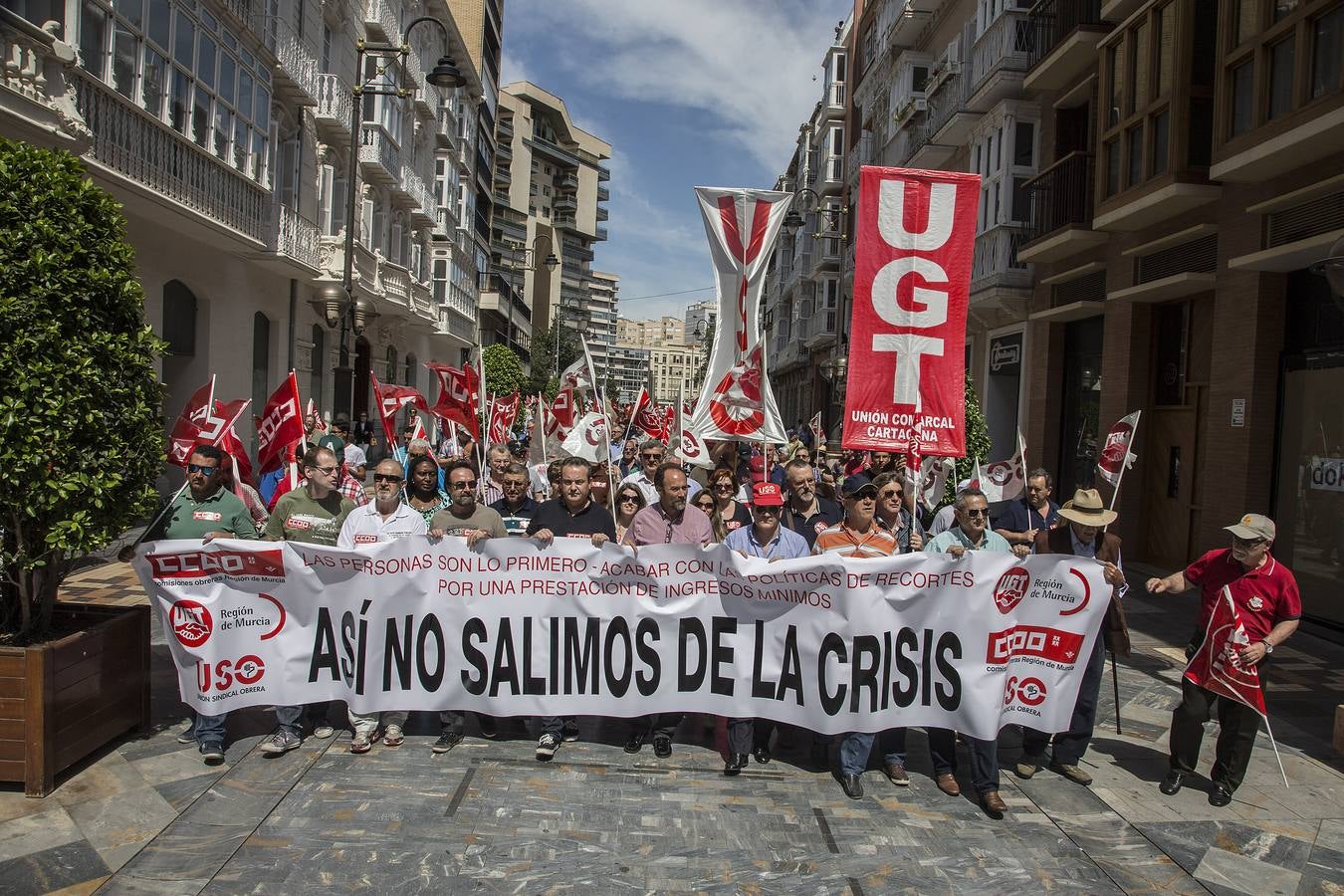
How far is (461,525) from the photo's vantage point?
19.4ft

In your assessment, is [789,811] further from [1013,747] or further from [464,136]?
[464,136]

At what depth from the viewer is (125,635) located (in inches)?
213

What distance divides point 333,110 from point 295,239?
470 centimetres

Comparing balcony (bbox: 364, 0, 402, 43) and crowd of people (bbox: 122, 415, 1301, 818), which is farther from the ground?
balcony (bbox: 364, 0, 402, 43)

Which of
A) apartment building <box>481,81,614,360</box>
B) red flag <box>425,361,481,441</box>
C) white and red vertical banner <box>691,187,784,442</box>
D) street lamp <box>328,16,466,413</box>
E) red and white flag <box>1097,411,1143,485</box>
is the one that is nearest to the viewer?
white and red vertical banner <box>691,187,784,442</box>

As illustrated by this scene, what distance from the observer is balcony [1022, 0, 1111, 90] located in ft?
50.4

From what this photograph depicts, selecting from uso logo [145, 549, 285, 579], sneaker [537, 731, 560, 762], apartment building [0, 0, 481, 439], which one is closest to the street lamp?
apartment building [0, 0, 481, 439]

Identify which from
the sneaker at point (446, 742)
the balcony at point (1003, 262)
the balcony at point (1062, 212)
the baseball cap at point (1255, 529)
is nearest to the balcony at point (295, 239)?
the balcony at point (1003, 262)

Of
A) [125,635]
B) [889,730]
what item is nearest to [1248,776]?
[889,730]

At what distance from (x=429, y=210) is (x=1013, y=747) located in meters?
30.2

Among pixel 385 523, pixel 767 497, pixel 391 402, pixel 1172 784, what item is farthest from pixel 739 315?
pixel 391 402

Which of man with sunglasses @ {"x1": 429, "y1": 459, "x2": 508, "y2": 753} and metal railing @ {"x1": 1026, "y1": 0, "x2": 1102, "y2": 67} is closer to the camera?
man with sunglasses @ {"x1": 429, "y1": 459, "x2": 508, "y2": 753}

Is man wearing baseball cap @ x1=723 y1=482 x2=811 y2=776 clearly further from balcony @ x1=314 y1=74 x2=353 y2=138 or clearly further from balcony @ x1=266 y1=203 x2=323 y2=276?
balcony @ x1=314 y1=74 x2=353 y2=138

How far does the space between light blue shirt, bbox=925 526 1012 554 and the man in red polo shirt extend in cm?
117
